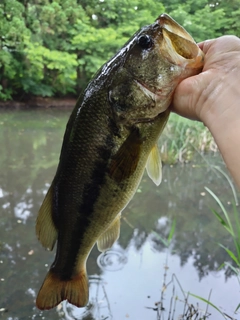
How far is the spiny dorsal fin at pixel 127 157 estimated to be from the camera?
4.37 ft

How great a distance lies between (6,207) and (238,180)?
13.4ft

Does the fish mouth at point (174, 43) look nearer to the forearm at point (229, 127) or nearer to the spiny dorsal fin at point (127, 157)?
the forearm at point (229, 127)

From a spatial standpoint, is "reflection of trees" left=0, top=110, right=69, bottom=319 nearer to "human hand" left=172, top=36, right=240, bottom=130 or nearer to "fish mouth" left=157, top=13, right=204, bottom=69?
"human hand" left=172, top=36, right=240, bottom=130

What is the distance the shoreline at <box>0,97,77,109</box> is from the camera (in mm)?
13686

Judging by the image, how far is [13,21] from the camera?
11.1m

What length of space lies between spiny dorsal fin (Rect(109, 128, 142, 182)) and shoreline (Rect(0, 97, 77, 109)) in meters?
12.8

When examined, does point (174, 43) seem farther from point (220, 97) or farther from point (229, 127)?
point (229, 127)

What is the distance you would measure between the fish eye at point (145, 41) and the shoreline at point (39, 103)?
12840mm

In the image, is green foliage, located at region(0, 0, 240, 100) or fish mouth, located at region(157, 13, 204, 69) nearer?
fish mouth, located at region(157, 13, 204, 69)

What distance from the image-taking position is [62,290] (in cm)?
159

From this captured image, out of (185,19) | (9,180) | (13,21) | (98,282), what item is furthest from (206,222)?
(185,19)

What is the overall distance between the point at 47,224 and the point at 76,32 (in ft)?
50.3

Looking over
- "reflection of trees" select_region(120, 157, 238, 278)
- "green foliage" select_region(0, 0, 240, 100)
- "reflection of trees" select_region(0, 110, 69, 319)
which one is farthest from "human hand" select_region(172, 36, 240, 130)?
"green foliage" select_region(0, 0, 240, 100)

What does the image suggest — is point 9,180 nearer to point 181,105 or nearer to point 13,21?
point 181,105
